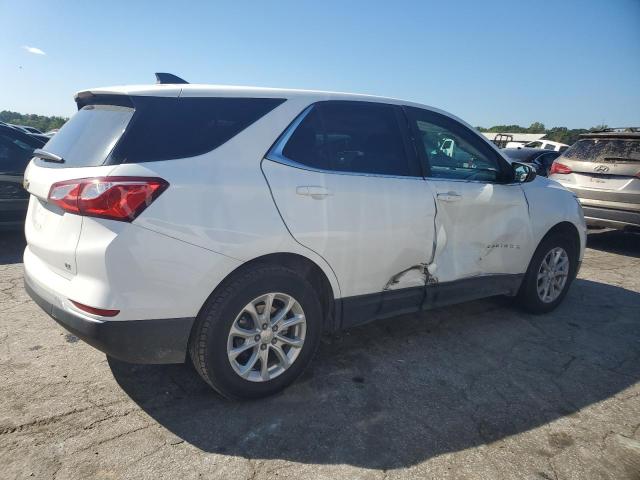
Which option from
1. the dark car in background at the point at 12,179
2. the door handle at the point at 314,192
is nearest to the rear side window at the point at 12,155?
the dark car in background at the point at 12,179

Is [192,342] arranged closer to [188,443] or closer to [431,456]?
[188,443]

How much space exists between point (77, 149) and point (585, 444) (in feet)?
10.5

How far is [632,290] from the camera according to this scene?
5355mm

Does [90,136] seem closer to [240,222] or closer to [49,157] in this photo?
[49,157]

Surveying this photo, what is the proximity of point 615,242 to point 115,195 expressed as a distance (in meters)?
8.47

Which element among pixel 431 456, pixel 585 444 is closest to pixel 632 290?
pixel 585 444

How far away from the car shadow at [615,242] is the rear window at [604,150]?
1480 mm

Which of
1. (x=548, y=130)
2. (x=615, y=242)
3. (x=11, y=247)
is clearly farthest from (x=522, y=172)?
(x=548, y=130)

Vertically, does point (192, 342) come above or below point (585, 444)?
above

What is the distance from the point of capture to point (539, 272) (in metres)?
4.31

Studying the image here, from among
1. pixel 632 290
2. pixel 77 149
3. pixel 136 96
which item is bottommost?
pixel 632 290

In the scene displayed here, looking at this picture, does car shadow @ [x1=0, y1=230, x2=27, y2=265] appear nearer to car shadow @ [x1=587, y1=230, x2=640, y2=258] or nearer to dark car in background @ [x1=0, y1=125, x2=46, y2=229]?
dark car in background @ [x1=0, y1=125, x2=46, y2=229]

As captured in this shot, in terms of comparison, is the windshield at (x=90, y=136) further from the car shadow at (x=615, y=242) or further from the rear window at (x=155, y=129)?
the car shadow at (x=615, y=242)

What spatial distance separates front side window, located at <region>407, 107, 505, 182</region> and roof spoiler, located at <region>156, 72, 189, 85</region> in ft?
5.29
